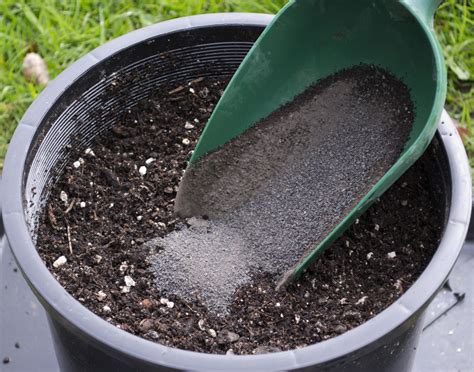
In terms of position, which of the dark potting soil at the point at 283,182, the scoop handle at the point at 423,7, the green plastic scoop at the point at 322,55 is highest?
the scoop handle at the point at 423,7

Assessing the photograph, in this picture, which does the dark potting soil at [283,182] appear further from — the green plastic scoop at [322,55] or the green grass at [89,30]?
the green grass at [89,30]

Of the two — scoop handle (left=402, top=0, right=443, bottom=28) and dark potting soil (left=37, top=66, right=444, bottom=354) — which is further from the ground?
scoop handle (left=402, top=0, right=443, bottom=28)

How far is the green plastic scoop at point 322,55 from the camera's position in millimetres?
1274

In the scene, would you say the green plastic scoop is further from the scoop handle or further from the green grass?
the green grass

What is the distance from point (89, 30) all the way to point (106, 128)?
0.74 metres

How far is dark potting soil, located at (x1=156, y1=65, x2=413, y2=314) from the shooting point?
51.1 inches

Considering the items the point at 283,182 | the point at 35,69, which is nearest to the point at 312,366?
the point at 283,182

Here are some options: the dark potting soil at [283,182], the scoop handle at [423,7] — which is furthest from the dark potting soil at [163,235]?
the scoop handle at [423,7]

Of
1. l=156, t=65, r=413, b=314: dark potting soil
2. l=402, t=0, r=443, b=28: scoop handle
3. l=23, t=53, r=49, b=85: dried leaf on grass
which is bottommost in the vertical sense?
l=23, t=53, r=49, b=85: dried leaf on grass

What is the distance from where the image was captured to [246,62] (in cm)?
136

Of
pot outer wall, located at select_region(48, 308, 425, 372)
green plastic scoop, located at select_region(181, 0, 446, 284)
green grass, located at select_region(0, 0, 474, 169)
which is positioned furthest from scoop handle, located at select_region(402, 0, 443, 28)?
green grass, located at select_region(0, 0, 474, 169)

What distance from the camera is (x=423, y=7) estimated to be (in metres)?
1.25

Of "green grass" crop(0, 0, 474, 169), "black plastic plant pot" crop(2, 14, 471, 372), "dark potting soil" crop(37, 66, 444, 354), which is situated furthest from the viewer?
"green grass" crop(0, 0, 474, 169)

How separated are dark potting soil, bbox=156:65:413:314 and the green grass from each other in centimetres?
74
